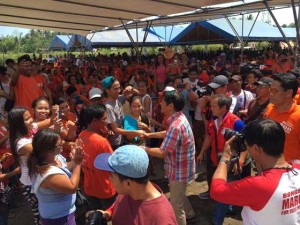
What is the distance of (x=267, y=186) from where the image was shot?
5.15ft

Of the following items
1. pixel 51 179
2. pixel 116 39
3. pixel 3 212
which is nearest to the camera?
pixel 51 179

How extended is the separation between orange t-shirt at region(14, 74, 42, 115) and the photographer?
3961 millimetres

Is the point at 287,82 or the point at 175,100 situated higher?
the point at 287,82

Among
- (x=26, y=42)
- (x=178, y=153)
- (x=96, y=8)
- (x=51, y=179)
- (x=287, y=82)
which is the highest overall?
(x=26, y=42)

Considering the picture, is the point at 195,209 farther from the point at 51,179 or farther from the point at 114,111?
the point at 51,179

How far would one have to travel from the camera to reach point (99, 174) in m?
2.67

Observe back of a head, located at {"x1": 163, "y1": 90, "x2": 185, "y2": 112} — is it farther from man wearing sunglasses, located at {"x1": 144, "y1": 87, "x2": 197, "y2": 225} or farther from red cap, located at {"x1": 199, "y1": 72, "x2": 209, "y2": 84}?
red cap, located at {"x1": 199, "y1": 72, "x2": 209, "y2": 84}

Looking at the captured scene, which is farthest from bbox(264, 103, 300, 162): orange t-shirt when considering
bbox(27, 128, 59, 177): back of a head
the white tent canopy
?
the white tent canopy

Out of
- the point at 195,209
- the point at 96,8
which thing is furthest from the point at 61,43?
the point at 195,209

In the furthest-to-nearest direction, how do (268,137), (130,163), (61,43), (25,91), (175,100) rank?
(61,43) < (25,91) < (175,100) < (268,137) < (130,163)

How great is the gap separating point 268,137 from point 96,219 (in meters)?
1.03

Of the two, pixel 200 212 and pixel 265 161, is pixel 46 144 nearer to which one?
pixel 265 161

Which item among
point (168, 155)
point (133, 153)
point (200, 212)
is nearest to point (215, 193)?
point (133, 153)

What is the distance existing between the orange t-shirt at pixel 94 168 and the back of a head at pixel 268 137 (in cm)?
133
